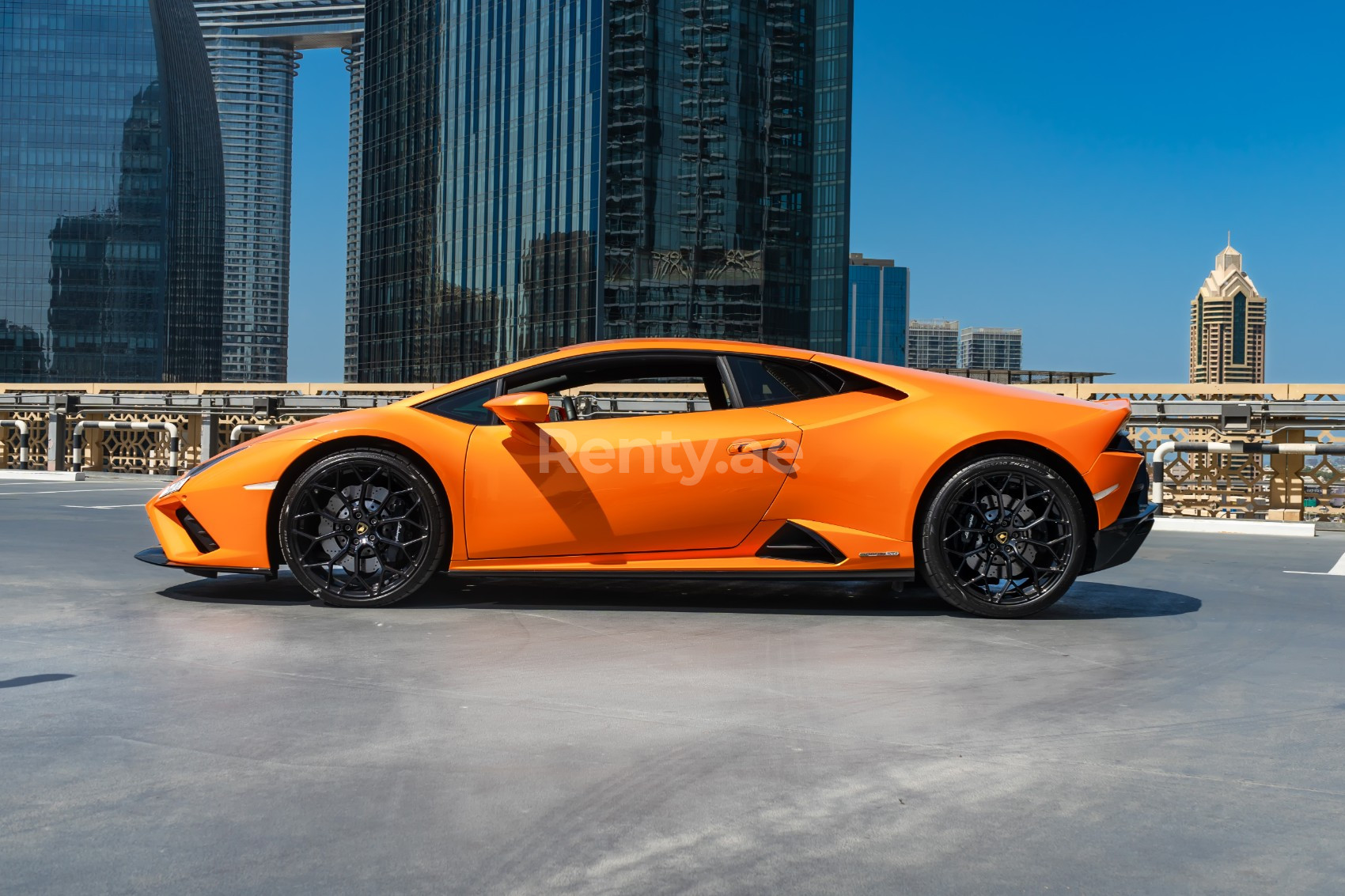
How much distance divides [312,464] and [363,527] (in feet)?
1.31

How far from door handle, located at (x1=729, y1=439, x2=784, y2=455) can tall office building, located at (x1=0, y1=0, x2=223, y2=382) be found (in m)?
143

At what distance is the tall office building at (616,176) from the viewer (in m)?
77.6

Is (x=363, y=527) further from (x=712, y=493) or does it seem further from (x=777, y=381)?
(x=777, y=381)

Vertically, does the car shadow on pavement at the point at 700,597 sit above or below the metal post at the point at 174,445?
below

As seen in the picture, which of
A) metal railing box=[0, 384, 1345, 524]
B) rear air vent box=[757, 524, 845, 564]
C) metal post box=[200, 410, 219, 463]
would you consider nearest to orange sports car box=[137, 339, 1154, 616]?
rear air vent box=[757, 524, 845, 564]

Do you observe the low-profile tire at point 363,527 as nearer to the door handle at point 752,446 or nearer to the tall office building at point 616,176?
the door handle at point 752,446

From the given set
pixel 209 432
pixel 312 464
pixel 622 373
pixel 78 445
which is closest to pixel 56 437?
pixel 78 445

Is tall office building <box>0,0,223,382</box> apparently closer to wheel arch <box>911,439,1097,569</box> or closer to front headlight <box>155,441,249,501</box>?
front headlight <box>155,441,249,501</box>

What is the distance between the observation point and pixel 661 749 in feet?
10.4

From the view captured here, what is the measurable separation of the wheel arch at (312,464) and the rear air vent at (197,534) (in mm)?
274

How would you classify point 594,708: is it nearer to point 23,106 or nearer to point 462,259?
point 462,259

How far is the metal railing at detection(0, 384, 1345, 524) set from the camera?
11617 millimetres

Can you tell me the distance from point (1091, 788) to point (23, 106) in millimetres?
152881

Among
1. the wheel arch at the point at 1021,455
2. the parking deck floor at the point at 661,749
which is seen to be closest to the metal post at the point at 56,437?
the parking deck floor at the point at 661,749
